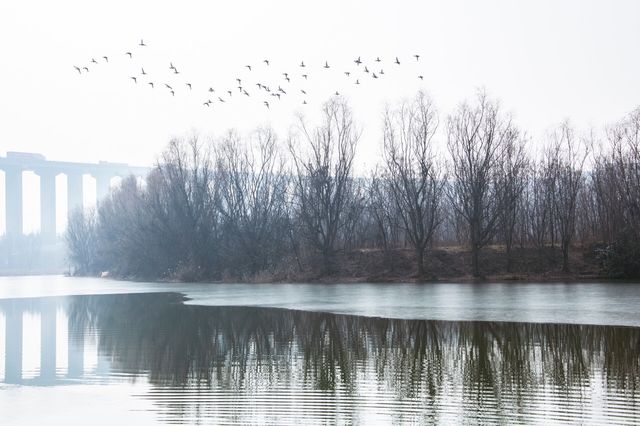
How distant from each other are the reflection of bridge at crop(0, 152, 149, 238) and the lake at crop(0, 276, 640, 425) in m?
141

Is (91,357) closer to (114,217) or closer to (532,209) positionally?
(532,209)

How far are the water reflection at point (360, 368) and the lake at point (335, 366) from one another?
4 cm

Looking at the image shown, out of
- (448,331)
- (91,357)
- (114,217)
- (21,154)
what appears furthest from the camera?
(21,154)

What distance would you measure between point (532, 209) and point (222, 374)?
2023 inches

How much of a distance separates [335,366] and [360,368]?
643mm

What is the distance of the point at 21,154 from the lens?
16850cm

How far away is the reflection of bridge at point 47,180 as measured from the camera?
542 ft

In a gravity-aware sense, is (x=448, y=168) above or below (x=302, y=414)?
above

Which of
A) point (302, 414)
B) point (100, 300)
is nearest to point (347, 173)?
point (100, 300)

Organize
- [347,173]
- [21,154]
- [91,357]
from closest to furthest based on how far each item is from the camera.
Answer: [91,357] → [347,173] → [21,154]

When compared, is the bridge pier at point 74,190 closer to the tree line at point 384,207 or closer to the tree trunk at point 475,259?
the tree line at point 384,207

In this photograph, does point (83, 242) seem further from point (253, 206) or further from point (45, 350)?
point (45, 350)

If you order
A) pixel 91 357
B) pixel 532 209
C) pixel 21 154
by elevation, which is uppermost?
pixel 21 154

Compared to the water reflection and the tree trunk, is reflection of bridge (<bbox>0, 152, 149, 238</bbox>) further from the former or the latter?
the water reflection
